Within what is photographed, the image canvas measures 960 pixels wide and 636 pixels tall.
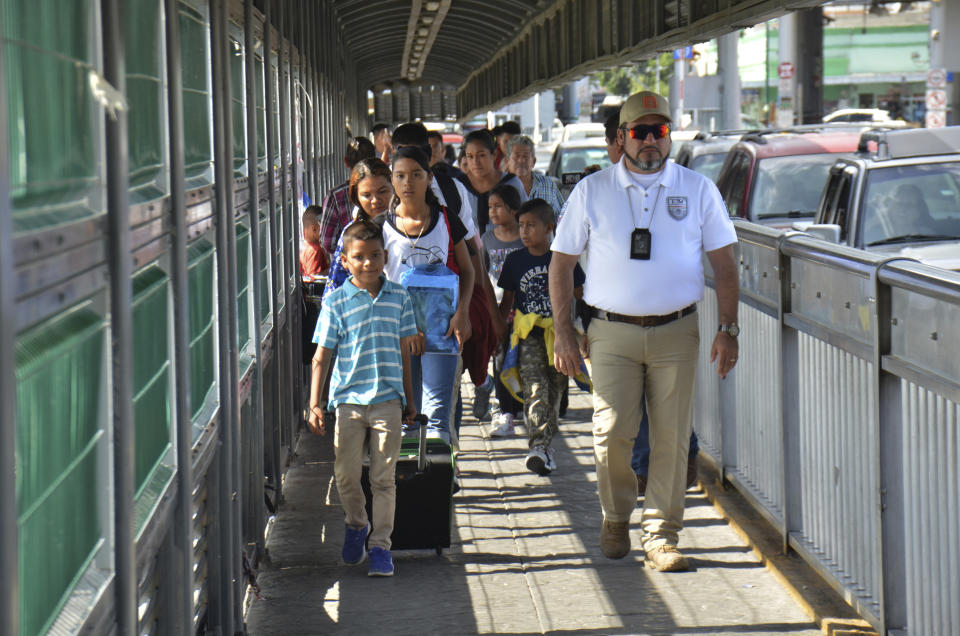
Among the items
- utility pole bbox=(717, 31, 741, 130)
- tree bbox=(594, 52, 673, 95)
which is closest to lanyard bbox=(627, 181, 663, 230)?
utility pole bbox=(717, 31, 741, 130)

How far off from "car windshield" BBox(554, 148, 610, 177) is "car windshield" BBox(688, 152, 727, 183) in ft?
20.3

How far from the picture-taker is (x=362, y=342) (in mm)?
6141

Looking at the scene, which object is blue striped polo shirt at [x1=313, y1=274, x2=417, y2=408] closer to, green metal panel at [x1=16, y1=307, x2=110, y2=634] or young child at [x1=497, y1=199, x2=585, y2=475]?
young child at [x1=497, y1=199, x2=585, y2=475]

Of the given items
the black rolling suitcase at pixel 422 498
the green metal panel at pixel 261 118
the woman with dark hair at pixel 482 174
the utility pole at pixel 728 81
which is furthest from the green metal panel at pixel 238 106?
the utility pole at pixel 728 81

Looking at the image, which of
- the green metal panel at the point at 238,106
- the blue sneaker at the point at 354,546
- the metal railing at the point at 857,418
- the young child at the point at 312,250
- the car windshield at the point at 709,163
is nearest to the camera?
the metal railing at the point at 857,418

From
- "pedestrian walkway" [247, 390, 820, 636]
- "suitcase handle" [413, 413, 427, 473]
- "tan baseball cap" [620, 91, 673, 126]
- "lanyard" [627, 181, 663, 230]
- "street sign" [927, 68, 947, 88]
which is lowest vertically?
"pedestrian walkway" [247, 390, 820, 636]

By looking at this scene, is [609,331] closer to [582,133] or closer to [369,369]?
[369,369]

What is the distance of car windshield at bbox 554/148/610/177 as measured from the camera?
20.7 metres

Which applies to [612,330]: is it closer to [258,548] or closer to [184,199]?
[258,548]

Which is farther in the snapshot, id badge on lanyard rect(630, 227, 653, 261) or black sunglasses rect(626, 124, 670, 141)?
black sunglasses rect(626, 124, 670, 141)

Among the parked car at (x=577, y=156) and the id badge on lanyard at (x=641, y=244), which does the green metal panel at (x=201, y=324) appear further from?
the parked car at (x=577, y=156)

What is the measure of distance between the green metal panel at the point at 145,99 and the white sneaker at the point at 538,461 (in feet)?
13.7

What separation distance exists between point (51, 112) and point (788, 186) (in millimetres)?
9834

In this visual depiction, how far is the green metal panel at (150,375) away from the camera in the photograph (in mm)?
3797
